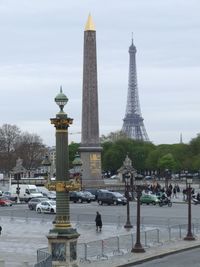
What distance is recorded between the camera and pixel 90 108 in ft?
242

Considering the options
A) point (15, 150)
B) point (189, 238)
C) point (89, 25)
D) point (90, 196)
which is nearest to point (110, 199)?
point (90, 196)

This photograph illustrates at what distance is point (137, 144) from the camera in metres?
151

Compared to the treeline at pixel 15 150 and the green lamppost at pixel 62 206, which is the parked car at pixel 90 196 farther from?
the treeline at pixel 15 150

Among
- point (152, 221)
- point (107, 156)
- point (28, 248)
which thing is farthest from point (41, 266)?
point (107, 156)

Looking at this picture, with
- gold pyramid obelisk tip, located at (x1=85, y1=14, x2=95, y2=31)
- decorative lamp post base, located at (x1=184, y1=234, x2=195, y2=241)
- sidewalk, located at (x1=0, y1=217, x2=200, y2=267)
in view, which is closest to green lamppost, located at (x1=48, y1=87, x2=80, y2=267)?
sidewalk, located at (x1=0, y1=217, x2=200, y2=267)

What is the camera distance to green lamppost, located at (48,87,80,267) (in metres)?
22.8

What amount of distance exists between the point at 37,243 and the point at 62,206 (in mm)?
11064

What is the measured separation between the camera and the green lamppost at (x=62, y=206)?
22.8 metres

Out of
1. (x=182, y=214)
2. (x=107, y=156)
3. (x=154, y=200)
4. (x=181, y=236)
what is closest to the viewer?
(x=181, y=236)

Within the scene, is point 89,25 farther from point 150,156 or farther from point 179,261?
point 150,156

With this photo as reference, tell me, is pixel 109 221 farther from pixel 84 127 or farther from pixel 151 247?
pixel 84 127

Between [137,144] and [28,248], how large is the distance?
4707 inches

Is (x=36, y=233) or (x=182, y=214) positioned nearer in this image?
(x=36, y=233)

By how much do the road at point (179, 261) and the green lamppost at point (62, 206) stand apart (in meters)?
4.89
